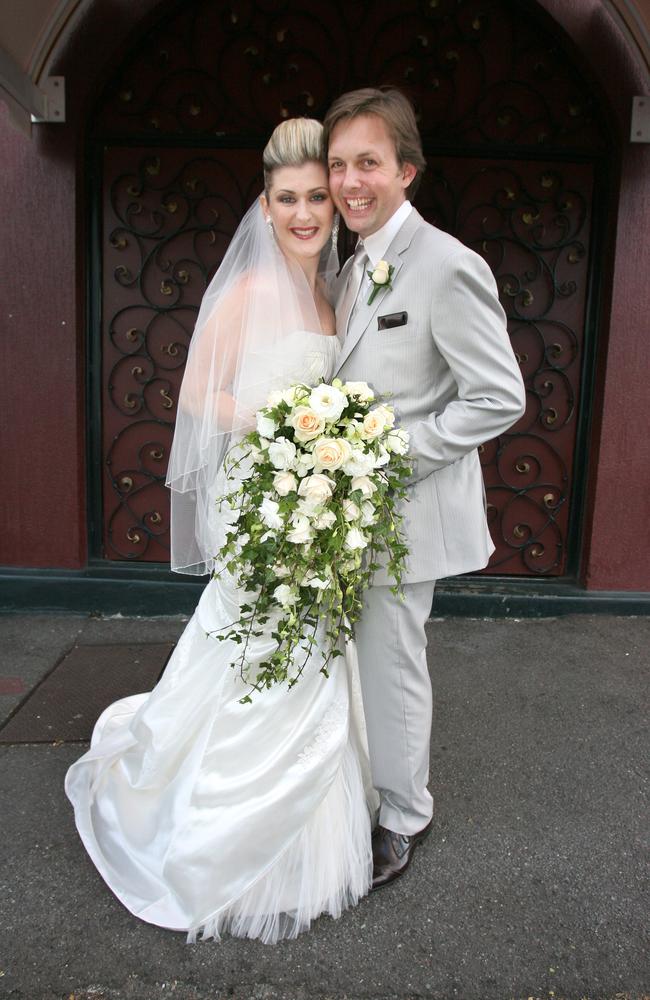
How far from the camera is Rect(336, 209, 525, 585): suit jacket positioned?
2258 millimetres

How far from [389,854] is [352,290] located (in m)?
1.81

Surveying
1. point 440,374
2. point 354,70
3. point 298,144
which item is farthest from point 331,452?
point 354,70

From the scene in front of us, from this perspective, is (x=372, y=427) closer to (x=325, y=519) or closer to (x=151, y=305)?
(x=325, y=519)

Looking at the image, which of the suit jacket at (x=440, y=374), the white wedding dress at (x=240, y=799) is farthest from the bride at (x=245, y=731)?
the suit jacket at (x=440, y=374)

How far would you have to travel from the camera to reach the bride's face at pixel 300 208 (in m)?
2.44

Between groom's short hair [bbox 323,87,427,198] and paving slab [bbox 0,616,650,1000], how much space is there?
2277mm

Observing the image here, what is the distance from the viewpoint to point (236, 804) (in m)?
2.33

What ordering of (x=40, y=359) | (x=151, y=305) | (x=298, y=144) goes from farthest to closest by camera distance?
1. (x=151, y=305)
2. (x=40, y=359)
3. (x=298, y=144)

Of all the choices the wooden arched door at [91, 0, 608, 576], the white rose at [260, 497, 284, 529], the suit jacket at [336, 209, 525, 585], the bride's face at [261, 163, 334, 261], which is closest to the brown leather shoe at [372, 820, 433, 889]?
the suit jacket at [336, 209, 525, 585]

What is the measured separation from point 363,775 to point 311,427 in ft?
4.26

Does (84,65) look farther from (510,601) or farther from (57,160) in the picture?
(510,601)

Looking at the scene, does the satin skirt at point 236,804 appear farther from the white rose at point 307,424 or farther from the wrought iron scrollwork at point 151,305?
the wrought iron scrollwork at point 151,305

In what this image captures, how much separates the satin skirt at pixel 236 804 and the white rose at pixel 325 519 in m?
0.51

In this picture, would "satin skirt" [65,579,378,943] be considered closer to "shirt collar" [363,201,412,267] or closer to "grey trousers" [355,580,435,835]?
"grey trousers" [355,580,435,835]
